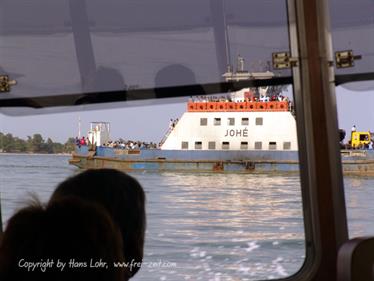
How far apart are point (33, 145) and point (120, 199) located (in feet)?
3.70

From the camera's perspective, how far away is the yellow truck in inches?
107

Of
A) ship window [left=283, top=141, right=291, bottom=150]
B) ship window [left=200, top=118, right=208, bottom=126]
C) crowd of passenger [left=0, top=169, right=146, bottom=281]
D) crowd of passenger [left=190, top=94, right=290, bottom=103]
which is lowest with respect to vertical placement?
crowd of passenger [left=0, top=169, right=146, bottom=281]

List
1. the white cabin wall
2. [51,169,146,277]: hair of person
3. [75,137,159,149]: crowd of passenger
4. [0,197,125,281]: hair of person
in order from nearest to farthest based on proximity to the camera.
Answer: [0,197,125,281]: hair of person
[51,169,146,277]: hair of person
[75,137,159,149]: crowd of passenger
the white cabin wall

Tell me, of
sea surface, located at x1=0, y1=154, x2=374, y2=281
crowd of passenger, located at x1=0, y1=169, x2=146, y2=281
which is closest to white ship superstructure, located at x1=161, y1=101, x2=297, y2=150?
sea surface, located at x1=0, y1=154, x2=374, y2=281

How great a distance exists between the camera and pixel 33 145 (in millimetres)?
2424

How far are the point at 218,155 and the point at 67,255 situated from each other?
69.4 inches

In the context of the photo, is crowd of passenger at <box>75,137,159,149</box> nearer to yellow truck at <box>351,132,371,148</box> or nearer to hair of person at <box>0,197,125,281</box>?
yellow truck at <box>351,132,371,148</box>

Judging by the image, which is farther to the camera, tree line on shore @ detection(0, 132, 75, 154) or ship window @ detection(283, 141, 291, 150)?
ship window @ detection(283, 141, 291, 150)

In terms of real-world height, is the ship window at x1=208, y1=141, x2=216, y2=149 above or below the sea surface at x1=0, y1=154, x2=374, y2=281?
above

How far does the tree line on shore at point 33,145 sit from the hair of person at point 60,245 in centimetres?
149

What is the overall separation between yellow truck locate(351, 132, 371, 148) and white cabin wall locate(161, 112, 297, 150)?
0.25 metres

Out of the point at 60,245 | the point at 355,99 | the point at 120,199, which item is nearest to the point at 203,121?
the point at 355,99

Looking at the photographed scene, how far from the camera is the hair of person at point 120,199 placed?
1352 millimetres

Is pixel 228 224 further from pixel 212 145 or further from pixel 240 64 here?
pixel 240 64
